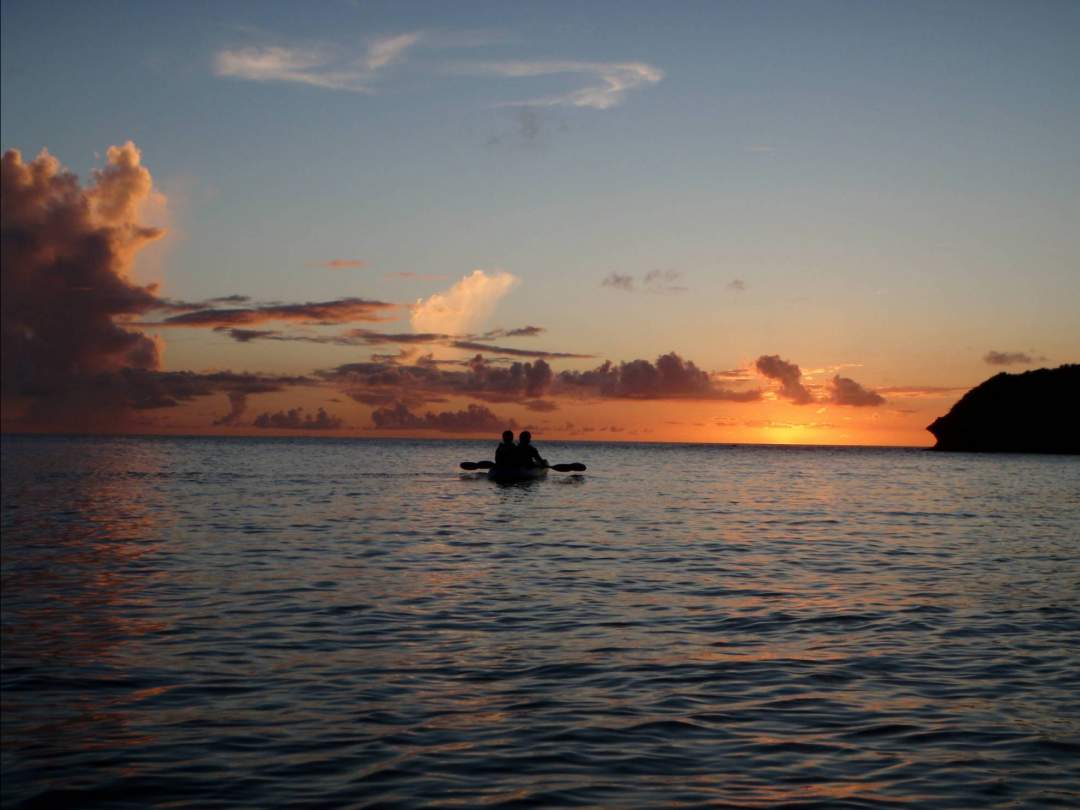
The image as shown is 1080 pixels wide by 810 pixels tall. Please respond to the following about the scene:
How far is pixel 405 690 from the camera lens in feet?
40.4

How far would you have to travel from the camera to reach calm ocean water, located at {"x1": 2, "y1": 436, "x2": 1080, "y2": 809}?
9.20 metres

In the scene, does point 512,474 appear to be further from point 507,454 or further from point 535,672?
point 535,672

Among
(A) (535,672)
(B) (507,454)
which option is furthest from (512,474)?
(A) (535,672)

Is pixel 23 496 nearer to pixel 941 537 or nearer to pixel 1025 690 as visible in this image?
pixel 941 537

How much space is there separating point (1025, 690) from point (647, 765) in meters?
5.92

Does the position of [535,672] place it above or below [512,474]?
below

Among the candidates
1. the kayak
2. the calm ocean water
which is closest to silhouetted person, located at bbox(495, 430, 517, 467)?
the kayak

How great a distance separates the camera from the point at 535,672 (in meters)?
13.3

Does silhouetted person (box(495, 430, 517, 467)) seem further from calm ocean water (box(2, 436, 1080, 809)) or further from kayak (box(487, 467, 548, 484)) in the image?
calm ocean water (box(2, 436, 1080, 809))

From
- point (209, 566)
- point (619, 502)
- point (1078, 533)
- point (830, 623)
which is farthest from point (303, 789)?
point (619, 502)

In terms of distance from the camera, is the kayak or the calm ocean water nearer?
the calm ocean water

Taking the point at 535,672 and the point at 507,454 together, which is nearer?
the point at 535,672

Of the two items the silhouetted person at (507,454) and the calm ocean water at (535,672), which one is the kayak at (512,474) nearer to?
the silhouetted person at (507,454)

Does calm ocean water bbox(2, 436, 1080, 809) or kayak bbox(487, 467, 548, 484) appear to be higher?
kayak bbox(487, 467, 548, 484)
